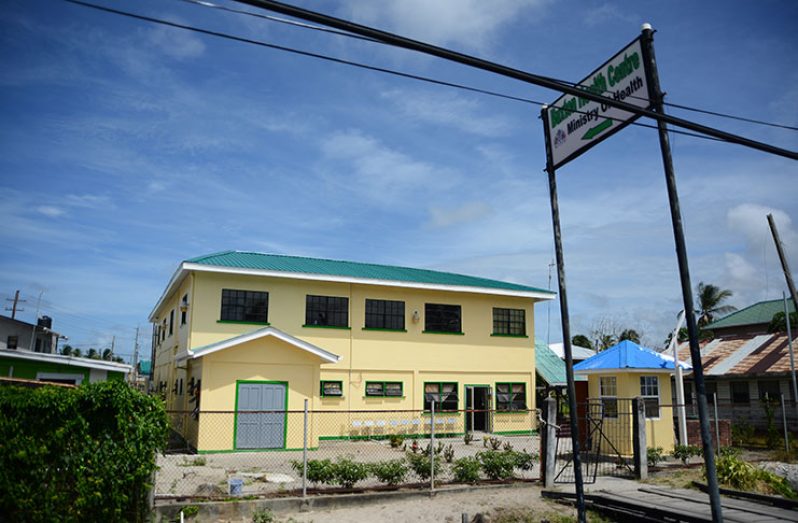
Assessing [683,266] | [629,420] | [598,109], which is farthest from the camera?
[629,420]

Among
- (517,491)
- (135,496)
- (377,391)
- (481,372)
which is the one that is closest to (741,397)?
(481,372)

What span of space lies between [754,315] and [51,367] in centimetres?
4939

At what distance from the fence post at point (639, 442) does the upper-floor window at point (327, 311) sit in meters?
12.8

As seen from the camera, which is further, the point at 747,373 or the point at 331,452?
the point at 747,373

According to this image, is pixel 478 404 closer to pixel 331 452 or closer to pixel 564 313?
pixel 331 452

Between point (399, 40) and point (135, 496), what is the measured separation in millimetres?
8621

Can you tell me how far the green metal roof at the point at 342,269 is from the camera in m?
24.0

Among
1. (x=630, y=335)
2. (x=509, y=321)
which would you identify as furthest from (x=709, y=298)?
(x=509, y=321)

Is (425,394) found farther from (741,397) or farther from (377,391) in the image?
(741,397)

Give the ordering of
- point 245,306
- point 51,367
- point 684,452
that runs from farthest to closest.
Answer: point 51,367, point 245,306, point 684,452

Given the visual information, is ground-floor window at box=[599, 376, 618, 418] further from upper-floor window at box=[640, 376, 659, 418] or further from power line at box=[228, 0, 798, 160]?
power line at box=[228, 0, 798, 160]

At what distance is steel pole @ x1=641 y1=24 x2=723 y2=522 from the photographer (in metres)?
7.19

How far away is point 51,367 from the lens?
88.2 ft

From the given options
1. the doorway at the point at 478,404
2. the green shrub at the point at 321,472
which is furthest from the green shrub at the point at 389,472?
the doorway at the point at 478,404
